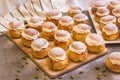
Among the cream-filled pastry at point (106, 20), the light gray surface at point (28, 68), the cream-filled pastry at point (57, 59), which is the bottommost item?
the light gray surface at point (28, 68)

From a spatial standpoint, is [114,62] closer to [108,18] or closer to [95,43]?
[95,43]

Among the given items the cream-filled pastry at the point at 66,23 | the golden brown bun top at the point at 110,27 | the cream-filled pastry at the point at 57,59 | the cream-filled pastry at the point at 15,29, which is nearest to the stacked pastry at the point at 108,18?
the golden brown bun top at the point at 110,27

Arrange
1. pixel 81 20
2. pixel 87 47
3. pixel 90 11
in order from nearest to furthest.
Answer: pixel 87 47 → pixel 81 20 → pixel 90 11

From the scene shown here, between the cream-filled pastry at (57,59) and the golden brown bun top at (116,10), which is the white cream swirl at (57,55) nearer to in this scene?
the cream-filled pastry at (57,59)

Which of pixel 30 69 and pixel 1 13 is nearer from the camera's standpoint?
pixel 30 69

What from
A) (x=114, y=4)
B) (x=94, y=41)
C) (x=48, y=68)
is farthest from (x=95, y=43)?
(x=114, y=4)

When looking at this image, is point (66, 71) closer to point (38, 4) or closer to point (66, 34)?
point (66, 34)

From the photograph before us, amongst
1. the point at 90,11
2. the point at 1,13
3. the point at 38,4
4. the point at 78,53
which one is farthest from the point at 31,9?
the point at 78,53
